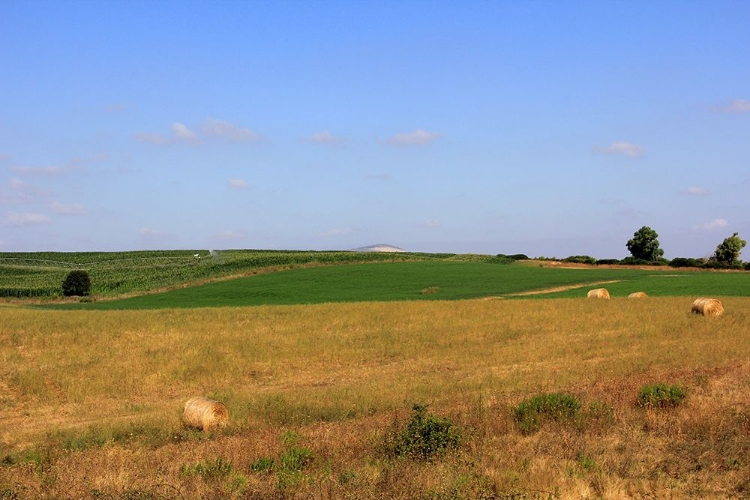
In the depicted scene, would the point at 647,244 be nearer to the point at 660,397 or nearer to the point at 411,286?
the point at 411,286

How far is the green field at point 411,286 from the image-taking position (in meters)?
48.0

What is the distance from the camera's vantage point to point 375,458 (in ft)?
32.0

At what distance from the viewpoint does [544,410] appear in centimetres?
1195

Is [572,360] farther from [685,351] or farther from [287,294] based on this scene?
[287,294]

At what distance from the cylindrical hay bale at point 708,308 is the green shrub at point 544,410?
21.6 m

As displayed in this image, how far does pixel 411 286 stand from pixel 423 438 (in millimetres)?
48265

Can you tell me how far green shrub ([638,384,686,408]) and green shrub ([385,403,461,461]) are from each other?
157 inches

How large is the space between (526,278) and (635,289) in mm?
14550

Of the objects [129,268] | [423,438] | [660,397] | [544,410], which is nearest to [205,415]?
[423,438]

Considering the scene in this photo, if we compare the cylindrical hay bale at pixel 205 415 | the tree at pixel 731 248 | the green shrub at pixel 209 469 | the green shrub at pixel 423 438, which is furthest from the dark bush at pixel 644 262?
the green shrub at pixel 209 469

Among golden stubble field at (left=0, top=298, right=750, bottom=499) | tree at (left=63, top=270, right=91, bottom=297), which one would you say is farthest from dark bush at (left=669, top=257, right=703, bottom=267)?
tree at (left=63, top=270, right=91, bottom=297)

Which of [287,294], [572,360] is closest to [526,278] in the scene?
[287,294]

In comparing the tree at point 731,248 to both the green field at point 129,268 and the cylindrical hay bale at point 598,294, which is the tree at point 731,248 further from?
the cylindrical hay bale at point 598,294

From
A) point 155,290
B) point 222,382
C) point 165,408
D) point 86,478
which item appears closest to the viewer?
point 86,478
